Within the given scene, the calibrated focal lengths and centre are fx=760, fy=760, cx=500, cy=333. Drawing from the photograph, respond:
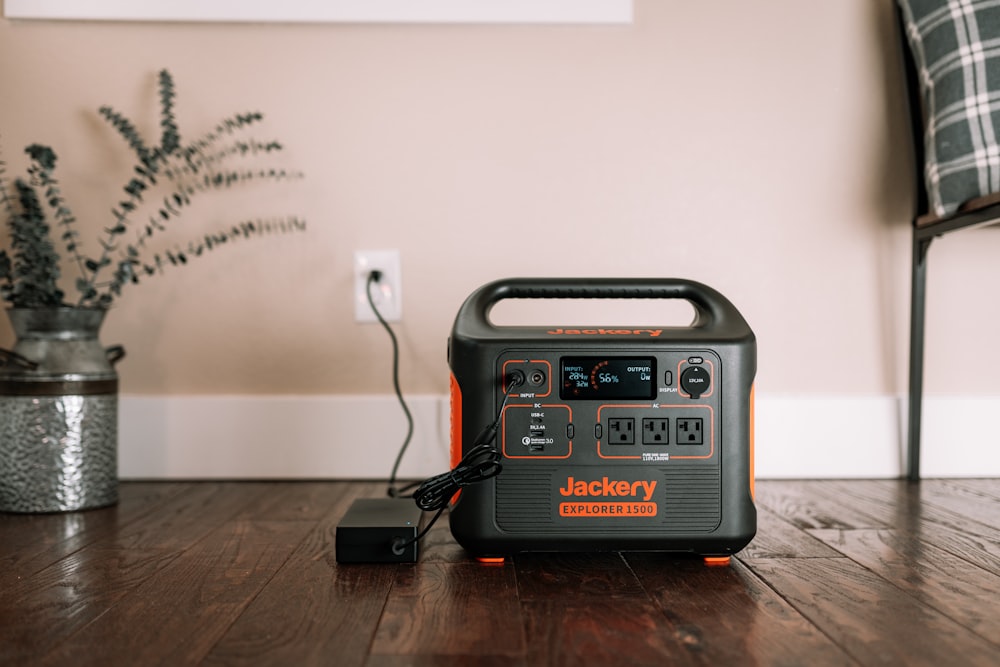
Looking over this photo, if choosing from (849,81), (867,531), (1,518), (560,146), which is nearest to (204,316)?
(1,518)

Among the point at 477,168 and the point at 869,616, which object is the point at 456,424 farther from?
the point at 477,168

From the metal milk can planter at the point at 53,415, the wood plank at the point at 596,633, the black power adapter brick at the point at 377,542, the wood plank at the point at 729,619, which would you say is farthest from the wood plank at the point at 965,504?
the metal milk can planter at the point at 53,415

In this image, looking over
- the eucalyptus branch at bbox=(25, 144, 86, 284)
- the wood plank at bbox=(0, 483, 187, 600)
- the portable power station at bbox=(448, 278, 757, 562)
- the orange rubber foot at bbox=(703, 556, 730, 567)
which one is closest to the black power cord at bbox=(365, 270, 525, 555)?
the portable power station at bbox=(448, 278, 757, 562)

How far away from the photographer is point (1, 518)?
99 cm

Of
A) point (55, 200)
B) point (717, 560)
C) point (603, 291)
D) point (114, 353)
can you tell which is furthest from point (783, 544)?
point (55, 200)

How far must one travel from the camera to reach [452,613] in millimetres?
612

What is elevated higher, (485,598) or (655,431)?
(655,431)

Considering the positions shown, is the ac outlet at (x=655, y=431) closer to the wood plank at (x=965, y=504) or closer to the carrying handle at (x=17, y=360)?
the wood plank at (x=965, y=504)

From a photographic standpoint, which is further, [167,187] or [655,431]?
[167,187]

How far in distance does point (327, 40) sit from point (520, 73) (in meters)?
0.32

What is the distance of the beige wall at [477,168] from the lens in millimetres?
1248

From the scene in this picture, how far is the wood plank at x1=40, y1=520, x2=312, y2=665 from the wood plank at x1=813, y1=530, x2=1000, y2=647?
1.88ft

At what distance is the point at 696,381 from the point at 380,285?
2.14 feet

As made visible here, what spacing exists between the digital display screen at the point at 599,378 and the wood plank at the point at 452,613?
189mm
